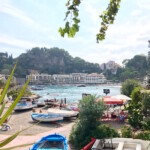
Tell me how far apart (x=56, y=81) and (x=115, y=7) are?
567 feet

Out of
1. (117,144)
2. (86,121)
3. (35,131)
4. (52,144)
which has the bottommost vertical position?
(35,131)

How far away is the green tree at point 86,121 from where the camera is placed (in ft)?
37.7

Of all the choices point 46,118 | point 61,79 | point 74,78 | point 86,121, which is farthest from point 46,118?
point 74,78

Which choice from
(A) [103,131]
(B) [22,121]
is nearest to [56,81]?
(B) [22,121]

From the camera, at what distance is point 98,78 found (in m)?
177

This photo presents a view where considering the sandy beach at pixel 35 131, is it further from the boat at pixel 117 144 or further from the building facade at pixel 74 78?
the building facade at pixel 74 78

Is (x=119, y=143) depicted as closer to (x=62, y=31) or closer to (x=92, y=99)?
(x=92, y=99)

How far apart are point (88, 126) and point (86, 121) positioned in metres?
0.27

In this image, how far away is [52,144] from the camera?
34.4ft

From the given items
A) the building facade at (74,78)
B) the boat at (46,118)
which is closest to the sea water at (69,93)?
the boat at (46,118)

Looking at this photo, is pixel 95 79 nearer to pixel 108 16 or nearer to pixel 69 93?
pixel 69 93

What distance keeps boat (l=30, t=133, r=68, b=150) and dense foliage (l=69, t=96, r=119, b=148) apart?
1.17 metres

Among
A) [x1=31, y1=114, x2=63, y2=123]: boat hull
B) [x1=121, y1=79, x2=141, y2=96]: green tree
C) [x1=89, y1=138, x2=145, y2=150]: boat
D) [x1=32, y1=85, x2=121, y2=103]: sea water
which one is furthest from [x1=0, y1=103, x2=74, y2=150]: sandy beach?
[x1=121, y1=79, x2=141, y2=96]: green tree

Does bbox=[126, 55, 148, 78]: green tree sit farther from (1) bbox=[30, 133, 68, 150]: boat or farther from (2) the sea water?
(1) bbox=[30, 133, 68, 150]: boat
